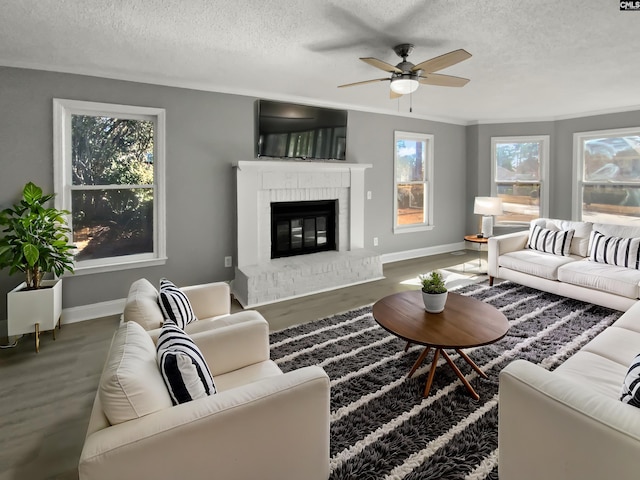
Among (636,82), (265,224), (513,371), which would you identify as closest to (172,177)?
(265,224)

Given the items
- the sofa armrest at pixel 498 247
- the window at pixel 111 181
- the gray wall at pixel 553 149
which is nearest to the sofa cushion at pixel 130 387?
the window at pixel 111 181

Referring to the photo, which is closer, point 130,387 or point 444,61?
point 130,387

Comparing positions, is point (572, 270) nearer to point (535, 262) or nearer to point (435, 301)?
point (535, 262)

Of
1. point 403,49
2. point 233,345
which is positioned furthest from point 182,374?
point 403,49

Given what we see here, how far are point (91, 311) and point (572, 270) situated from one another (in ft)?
16.7

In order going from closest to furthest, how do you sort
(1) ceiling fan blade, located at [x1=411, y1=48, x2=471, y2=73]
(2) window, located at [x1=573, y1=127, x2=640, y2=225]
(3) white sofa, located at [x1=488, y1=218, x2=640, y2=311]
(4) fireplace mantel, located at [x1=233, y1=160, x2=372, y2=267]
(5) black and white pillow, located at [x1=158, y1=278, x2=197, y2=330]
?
(5) black and white pillow, located at [x1=158, y1=278, x2=197, y2=330]
(1) ceiling fan blade, located at [x1=411, y1=48, x2=471, y2=73]
(3) white sofa, located at [x1=488, y1=218, x2=640, y2=311]
(4) fireplace mantel, located at [x1=233, y1=160, x2=372, y2=267]
(2) window, located at [x1=573, y1=127, x2=640, y2=225]

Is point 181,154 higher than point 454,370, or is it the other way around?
point 181,154

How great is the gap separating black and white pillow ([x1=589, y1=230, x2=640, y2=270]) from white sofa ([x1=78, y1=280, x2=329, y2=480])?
3.88m

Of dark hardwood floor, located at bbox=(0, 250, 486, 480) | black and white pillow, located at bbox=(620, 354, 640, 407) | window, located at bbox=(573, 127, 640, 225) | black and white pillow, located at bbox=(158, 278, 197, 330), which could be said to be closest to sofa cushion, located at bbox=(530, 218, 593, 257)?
window, located at bbox=(573, 127, 640, 225)

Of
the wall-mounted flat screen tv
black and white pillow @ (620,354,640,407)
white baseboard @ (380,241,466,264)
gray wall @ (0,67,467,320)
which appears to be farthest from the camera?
white baseboard @ (380,241,466,264)

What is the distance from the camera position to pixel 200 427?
1.25 meters

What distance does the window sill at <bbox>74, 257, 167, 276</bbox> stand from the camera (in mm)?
3641

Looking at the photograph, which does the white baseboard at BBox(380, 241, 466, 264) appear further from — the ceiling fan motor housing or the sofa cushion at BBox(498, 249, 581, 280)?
the ceiling fan motor housing

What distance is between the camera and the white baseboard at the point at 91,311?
360cm
